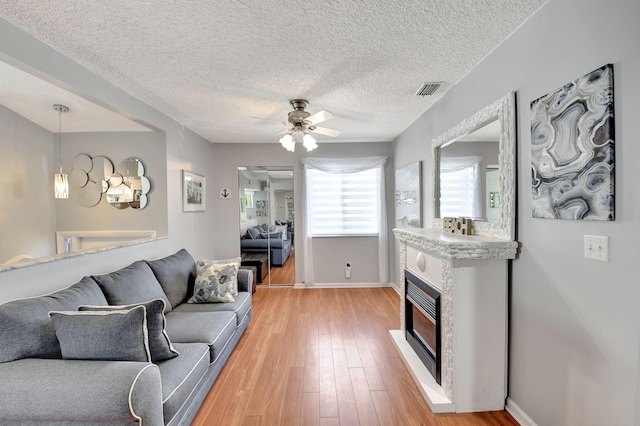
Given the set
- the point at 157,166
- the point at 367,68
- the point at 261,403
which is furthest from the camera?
the point at 157,166

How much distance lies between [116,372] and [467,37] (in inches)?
107

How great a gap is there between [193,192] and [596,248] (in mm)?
4057

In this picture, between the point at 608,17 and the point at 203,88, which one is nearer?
the point at 608,17

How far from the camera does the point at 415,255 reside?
8.30ft

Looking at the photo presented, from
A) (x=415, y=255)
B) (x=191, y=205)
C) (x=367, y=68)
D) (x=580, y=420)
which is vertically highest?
(x=367, y=68)

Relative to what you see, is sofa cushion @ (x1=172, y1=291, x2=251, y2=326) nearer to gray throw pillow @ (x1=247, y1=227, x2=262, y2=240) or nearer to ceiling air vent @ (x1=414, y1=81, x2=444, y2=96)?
gray throw pillow @ (x1=247, y1=227, x2=262, y2=240)

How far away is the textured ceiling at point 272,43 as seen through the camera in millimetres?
1536

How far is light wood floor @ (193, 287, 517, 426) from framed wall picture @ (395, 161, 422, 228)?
1.26 metres

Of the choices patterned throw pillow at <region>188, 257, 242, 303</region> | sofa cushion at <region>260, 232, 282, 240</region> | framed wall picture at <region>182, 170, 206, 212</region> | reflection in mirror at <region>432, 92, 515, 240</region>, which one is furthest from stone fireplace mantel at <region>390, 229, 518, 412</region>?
sofa cushion at <region>260, 232, 282, 240</region>

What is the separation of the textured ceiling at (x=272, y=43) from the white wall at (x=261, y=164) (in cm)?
178

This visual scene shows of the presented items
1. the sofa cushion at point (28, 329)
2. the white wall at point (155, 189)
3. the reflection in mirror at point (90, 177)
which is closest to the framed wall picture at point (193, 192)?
the white wall at point (155, 189)

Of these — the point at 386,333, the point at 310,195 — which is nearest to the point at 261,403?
the point at 386,333

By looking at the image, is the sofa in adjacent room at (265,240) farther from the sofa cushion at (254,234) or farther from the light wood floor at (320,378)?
the light wood floor at (320,378)

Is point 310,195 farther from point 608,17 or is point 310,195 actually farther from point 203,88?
point 608,17
